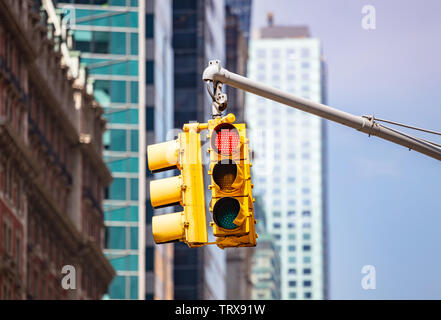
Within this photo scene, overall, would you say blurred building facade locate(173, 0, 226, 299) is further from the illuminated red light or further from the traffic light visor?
the traffic light visor

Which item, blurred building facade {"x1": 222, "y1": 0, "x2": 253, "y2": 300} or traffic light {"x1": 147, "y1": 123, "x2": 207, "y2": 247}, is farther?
blurred building facade {"x1": 222, "y1": 0, "x2": 253, "y2": 300}

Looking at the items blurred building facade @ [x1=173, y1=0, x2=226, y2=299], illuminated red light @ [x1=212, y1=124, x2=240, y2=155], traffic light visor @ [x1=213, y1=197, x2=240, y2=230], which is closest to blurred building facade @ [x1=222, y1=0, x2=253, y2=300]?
blurred building facade @ [x1=173, y1=0, x2=226, y2=299]

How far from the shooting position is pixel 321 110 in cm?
1627

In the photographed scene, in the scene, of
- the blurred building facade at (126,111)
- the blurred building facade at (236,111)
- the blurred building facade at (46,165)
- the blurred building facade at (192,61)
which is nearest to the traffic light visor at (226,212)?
the blurred building facade at (46,165)

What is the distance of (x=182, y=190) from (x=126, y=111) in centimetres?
9150

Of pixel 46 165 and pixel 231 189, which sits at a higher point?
pixel 46 165

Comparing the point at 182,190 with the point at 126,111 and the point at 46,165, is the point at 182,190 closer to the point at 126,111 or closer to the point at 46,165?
the point at 46,165

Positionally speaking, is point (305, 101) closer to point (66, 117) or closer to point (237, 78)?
point (237, 78)

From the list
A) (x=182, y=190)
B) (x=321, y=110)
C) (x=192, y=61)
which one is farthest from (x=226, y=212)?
(x=192, y=61)

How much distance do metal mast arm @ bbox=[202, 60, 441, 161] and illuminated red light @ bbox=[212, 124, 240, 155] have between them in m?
0.66

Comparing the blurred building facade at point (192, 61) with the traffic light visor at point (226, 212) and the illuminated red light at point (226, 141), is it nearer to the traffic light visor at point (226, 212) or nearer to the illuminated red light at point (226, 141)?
the illuminated red light at point (226, 141)

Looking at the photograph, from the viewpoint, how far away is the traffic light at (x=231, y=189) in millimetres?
15562

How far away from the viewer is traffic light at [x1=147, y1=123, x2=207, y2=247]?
52.0 ft

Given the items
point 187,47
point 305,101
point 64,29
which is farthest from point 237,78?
point 187,47
